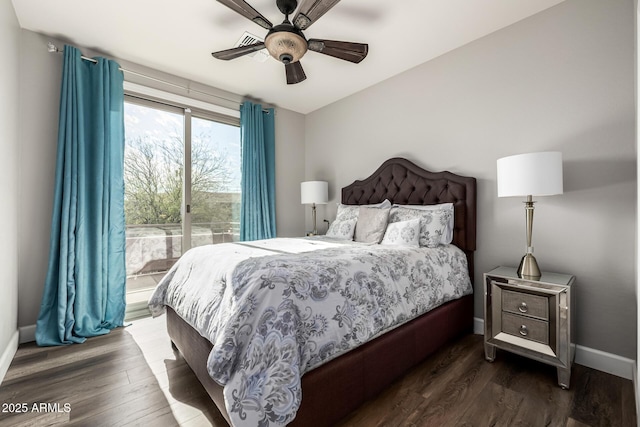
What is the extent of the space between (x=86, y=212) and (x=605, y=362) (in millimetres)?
4169

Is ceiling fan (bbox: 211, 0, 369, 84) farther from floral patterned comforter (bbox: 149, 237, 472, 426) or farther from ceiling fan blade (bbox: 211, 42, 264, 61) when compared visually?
→ floral patterned comforter (bbox: 149, 237, 472, 426)

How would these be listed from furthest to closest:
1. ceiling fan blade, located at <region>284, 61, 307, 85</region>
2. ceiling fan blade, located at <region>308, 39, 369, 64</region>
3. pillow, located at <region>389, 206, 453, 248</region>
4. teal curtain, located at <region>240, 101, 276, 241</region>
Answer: teal curtain, located at <region>240, 101, 276, 241</region>
pillow, located at <region>389, 206, 453, 248</region>
ceiling fan blade, located at <region>284, 61, 307, 85</region>
ceiling fan blade, located at <region>308, 39, 369, 64</region>

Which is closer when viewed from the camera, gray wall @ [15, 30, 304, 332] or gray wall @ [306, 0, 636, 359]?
gray wall @ [306, 0, 636, 359]

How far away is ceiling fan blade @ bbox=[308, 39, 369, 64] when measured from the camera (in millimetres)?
2098

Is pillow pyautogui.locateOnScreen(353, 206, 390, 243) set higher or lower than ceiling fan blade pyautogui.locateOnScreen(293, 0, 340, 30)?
lower

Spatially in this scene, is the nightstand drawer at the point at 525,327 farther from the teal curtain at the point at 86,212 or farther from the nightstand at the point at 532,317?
the teal curtain at the point at 86,212

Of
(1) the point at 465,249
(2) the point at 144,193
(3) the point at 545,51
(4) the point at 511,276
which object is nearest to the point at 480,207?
(1) the point at 465,249

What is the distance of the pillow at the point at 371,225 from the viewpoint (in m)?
2.65

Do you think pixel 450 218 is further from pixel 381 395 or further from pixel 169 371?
pixel 169 371

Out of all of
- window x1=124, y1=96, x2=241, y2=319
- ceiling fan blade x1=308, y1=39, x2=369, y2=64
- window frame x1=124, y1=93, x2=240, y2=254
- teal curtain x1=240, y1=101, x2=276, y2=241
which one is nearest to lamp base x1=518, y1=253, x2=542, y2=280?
ceiling fan blade x1=308, y1=39, x2=369, y2=64

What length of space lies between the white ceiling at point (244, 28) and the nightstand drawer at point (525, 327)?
2258 millimetres

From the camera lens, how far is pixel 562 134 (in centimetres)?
211

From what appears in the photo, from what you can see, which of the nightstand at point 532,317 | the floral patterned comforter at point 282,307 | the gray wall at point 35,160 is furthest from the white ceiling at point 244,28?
the nightstand at point 532,317

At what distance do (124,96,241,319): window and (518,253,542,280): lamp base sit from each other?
3.09 metres
